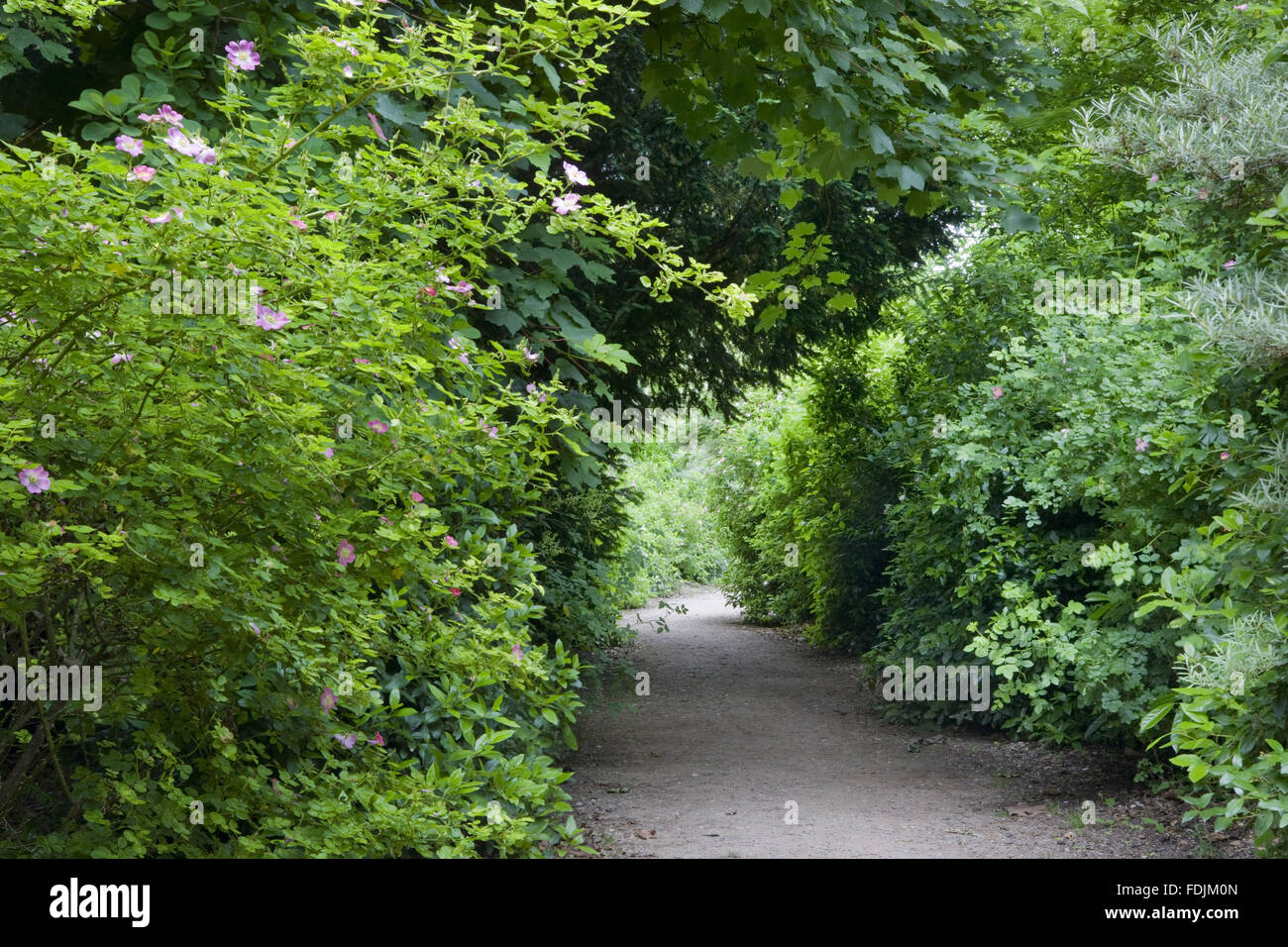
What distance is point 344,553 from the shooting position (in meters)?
3.02

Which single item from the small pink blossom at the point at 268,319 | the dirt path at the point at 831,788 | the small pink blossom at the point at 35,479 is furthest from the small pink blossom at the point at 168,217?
the dirt path at the point at 831,788

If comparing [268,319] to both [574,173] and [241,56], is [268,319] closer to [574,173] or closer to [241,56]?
[241,56]

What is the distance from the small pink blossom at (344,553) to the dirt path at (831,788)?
310 cm

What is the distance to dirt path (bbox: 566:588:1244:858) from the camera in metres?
5.69

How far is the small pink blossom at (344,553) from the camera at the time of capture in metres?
3.01

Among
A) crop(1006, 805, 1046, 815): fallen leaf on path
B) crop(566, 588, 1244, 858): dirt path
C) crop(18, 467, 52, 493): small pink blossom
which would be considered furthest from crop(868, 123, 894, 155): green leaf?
crop(1006, 805, 1046, 815): fallen leaf on path

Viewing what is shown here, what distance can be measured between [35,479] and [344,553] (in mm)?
843

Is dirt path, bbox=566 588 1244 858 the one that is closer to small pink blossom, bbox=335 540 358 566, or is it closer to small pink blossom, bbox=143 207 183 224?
small pink blossom, bbox=335 540 358 566

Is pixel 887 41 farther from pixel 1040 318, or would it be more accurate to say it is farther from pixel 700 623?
pixel 700 623

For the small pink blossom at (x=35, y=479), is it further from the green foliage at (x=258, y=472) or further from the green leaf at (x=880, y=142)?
the green leaf at (x=880, y=142)

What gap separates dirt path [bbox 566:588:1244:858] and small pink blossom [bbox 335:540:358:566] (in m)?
3.10

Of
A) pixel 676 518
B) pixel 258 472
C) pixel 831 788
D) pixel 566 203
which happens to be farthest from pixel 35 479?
pixel 676 518

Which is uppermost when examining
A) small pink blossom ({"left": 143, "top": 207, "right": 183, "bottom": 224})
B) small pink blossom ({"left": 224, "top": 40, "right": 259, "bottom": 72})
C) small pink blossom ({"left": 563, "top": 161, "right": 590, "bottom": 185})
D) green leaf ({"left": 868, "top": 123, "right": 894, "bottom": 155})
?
green leaf ({"left": 868, "top": 123, "right": 894, "bottom": 155})
